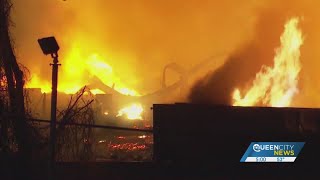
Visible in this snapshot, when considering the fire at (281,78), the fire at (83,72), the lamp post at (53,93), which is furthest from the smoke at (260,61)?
the lamp post at (53,93)

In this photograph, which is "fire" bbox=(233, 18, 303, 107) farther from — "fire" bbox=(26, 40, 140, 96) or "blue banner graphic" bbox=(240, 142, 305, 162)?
"blue banner graphic" bbox=(240, 142, 305, 162)

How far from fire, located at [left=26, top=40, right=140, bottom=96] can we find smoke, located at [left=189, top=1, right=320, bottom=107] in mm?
7692

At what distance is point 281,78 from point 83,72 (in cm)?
1468

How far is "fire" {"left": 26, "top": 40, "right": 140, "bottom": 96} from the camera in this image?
29.7m

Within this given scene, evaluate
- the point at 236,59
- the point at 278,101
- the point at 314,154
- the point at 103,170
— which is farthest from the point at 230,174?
the point at 236,59

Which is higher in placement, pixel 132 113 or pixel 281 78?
pixel 281 78

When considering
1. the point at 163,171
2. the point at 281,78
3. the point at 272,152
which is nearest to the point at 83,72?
the point at 281,78

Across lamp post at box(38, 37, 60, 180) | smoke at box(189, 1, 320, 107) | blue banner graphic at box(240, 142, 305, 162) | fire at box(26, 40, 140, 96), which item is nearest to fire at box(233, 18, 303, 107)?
smoke at box(189, 1, 320, 107)

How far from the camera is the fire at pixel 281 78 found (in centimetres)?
2381

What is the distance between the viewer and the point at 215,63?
108ft

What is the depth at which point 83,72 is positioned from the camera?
32.8 meters

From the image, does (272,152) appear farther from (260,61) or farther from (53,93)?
(260,61)

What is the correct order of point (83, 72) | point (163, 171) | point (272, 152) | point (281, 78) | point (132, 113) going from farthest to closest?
point (83, 72) < point (281, 78) < point (132, 113) < point (272, 152) < point (163, 171)

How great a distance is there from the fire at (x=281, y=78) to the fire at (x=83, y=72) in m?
10.2
